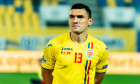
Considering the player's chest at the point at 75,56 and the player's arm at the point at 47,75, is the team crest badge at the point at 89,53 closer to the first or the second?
the player's chest at the point at 75,56

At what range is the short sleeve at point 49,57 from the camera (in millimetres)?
3586

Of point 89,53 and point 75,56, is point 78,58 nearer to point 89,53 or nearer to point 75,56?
point 75,56

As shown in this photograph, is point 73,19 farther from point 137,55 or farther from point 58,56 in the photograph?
point 137,55

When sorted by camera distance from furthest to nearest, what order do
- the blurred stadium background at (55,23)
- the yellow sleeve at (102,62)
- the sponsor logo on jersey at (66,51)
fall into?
the blurred stadium background at (55,23) → the yellow sleeve at (102,62) → the sponsor logo on jersey at (66,51)

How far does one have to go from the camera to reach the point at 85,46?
3625 mm

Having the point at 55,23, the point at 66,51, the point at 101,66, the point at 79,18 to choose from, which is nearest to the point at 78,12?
the point at 79,18

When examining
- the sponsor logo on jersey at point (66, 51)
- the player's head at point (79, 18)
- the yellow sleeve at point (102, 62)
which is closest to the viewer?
the player's head at point (79, 18)

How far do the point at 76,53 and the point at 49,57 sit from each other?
0.34 m

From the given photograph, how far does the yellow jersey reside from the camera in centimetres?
351

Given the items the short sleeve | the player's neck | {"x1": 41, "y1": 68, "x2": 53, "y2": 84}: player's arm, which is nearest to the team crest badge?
the player's neck

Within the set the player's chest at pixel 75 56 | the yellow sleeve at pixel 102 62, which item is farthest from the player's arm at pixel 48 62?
the yellow sleeve at pixel 102 62


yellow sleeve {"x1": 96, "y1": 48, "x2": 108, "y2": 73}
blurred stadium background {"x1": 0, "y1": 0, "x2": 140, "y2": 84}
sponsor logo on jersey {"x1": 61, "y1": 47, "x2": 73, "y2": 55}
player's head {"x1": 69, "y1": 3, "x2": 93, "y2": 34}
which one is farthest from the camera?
blurred stadium background {"x1": 0, "y1": 0, "x2": 140, "y2": 84}

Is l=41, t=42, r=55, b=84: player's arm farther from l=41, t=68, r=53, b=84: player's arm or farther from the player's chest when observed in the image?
the player's chest

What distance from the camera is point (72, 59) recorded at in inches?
139
